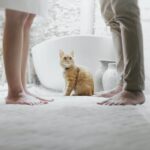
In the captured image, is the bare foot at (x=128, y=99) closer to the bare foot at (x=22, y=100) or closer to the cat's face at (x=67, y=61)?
the bare foot at (x=22, y=100)

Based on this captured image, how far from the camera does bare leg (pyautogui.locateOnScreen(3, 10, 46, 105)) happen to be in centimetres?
153

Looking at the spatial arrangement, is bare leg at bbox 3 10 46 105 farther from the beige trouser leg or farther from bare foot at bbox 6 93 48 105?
the beige trouser leg

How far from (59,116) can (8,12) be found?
649mm

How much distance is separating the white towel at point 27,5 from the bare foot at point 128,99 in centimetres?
57

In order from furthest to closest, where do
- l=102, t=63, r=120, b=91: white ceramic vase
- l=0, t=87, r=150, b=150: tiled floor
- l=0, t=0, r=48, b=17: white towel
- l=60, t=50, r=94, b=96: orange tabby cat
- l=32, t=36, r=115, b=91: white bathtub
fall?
l=32, t=36, r=115, b=91: white bathtub
l=102, t=63, r=120, b=91: white ceramic vase
l=60, t=50, r=94, b=96: orange tabby cat
l=0, t=0, r=48, b=17: white towel
l=0, t=87, r=150, b=150: tiled floor

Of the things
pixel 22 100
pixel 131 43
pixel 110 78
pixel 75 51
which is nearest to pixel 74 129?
pixel 22 100

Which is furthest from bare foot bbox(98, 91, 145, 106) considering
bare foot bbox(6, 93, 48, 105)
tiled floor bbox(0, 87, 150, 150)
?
bare foot bbox(6, 93, 48, 105)

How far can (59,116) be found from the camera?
Answer: 1149 mm

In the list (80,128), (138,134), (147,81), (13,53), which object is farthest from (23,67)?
(147,81)

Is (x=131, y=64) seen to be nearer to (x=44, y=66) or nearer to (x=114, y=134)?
(x=114, y=134)

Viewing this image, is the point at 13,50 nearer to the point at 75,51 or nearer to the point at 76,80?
the point at 76,80

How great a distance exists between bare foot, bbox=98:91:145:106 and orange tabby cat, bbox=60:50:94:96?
81cm

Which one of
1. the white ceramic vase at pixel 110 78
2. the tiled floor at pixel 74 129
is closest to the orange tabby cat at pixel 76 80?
the white ceramic vase at pixel 110 78

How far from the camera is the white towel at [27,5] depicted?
1.45m
